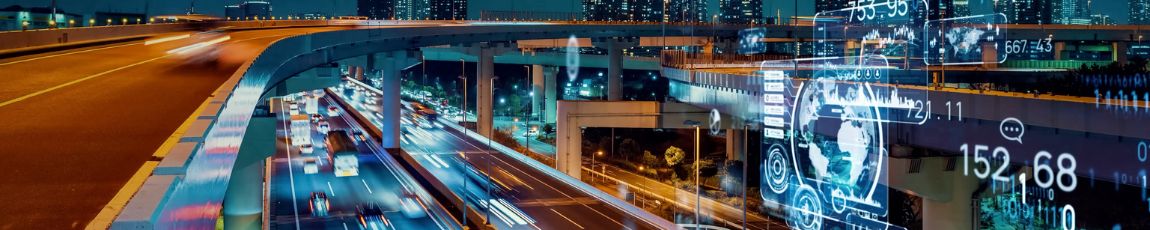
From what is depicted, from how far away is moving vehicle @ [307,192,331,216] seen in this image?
3316 centimetres

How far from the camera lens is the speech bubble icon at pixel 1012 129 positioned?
66.0 ft

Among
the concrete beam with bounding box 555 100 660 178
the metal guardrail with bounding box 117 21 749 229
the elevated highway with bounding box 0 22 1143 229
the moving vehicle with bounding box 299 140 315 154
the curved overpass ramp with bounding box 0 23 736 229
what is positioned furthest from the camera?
the moving vehicle with bounding box 299 140 315 154

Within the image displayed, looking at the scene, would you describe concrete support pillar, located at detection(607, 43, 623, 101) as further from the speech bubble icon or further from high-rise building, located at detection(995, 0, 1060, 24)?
the speech bubble icon

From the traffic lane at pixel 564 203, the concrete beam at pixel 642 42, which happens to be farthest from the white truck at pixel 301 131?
the concrete beam at pixel 642 42

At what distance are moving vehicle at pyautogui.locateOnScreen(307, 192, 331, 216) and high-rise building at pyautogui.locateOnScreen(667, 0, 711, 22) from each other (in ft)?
139

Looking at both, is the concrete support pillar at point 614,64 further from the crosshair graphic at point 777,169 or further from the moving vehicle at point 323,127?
the crosshair graphic at point 777,169

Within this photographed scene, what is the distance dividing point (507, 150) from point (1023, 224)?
30.6 metres

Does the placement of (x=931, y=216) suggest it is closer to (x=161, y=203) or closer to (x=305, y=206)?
(x=305, y=206)

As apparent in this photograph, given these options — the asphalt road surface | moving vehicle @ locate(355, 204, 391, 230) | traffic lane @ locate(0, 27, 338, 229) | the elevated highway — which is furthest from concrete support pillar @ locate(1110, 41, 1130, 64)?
traffic lane @ locate(0, 27, 338, 229)

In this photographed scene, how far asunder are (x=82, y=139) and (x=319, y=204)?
2577 centimetres

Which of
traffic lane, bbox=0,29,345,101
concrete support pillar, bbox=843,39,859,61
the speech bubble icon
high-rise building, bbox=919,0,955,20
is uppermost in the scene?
high-rise building, bbox=919,0,955,20

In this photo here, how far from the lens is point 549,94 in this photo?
86.0 metres

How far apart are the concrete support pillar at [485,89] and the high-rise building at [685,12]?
584 inches

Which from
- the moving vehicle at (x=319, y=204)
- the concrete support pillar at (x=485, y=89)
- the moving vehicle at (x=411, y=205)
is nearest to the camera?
the moving vehicle at (x=411, y=205)
